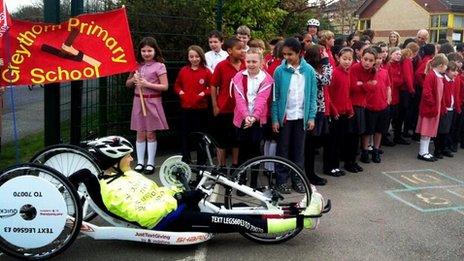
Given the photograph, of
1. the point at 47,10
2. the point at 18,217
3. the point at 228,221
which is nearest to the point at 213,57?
the point at 47,10

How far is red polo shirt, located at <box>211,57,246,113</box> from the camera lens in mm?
6535

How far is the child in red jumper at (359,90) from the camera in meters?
7.52

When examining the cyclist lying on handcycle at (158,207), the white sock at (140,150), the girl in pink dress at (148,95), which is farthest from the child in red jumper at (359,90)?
the cyclist lying on handcycle at (158,207)

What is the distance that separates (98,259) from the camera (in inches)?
174

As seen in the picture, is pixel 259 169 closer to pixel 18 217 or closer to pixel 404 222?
pixel 404 222

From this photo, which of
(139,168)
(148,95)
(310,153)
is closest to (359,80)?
(310,153)

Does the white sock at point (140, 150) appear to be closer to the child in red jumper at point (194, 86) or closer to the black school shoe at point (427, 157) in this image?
the child in red jumper at point (194, 86)

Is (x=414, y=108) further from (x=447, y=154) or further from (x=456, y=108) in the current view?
(x=447, y=154)

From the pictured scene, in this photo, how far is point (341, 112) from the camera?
23.7 ft

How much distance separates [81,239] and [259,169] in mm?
1848

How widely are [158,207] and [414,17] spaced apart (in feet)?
180

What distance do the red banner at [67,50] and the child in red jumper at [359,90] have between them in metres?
3.26

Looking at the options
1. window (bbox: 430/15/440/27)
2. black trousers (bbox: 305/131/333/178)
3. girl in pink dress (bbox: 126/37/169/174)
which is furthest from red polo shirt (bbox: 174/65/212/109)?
window (bbox: 430/15/440/27)

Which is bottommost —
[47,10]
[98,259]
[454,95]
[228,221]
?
[98,259]
